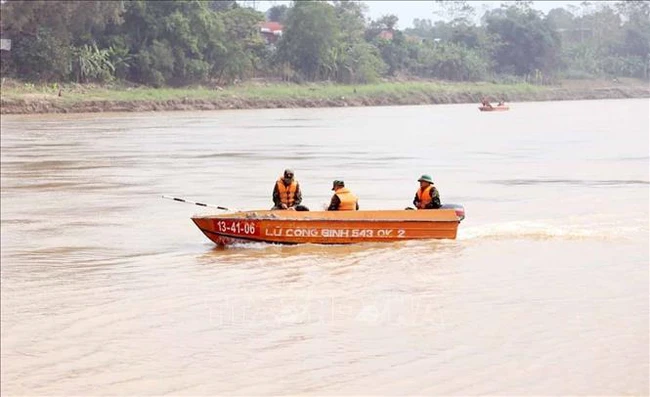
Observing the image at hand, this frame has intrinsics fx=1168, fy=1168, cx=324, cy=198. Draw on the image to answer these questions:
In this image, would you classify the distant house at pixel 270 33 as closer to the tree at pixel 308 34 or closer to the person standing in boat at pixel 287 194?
the tree at pixel 308 34

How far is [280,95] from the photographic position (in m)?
64.9

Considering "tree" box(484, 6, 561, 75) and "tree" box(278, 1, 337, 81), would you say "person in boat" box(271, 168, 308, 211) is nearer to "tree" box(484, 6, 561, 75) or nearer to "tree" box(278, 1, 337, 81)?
"tree" box(278, 1, 337, 81)

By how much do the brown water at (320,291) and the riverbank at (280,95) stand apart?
2701 centimetres

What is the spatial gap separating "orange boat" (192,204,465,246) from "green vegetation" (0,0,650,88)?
130 ft

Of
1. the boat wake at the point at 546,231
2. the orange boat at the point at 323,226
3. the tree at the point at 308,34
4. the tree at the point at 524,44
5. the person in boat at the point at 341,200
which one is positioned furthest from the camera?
the tree at the point at 524,44

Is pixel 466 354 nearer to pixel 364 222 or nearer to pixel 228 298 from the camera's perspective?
pixel 228 298

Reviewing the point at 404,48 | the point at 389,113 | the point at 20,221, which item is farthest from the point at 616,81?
the point at 20,221

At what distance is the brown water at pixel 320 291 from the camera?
8.84 m

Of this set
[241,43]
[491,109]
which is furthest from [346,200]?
[241,43]

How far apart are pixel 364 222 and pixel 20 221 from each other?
5991mm

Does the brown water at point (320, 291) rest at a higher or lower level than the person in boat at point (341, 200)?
lower

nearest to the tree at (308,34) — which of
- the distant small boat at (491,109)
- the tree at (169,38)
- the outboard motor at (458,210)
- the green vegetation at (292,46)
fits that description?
the green vegetation at (292,46)

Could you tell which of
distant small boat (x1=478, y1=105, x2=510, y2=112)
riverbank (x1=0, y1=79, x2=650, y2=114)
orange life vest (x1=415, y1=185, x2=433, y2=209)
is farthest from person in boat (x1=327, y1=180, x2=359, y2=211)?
distant small boat (x1=478, y1=105, x2=510, y2=112)

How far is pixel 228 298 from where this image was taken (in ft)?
38.3
